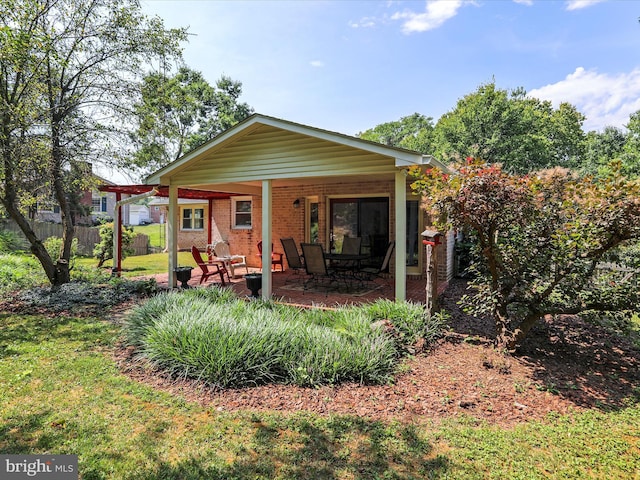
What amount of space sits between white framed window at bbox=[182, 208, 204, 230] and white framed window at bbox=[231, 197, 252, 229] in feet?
15.2

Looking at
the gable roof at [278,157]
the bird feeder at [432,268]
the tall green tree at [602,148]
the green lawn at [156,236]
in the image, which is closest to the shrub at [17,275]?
the gable roof at [278,157]

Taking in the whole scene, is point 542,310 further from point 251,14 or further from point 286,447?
point 251,14

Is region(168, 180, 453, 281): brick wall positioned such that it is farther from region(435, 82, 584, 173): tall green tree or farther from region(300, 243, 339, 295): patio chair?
region(435, 82, 584, 173): tall green tree

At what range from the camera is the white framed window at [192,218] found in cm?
1825

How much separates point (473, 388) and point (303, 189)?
8.64 metres

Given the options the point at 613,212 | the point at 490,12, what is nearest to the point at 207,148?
the point at 613,212

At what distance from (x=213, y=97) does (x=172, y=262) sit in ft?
74.8

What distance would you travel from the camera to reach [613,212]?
12.5 ft

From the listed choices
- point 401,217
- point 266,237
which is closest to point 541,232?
point 401,217

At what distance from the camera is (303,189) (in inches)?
457

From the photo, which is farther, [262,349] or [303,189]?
[303,189]

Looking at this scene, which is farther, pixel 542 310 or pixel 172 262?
pixel 172 262

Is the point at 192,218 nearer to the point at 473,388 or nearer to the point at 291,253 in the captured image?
the point at 291,253

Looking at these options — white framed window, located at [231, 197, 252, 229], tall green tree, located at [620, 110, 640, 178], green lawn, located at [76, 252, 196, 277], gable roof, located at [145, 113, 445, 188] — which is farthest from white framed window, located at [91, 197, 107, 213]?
tall green tree, located at [620, 110, 640, 178]
